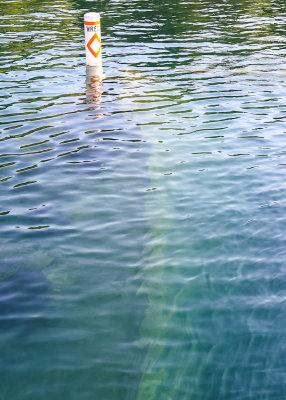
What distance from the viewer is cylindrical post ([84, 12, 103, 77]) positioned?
43.1 ft

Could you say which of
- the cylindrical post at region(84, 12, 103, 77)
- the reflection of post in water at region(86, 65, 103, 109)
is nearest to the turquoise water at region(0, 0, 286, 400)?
the reflection of post in water at region(86, 65, 103, 109)

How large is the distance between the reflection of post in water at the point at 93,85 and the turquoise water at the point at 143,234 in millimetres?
91

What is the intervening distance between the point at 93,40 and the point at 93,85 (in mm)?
1577

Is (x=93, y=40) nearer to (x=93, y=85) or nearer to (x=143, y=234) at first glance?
(x=93, y=85)

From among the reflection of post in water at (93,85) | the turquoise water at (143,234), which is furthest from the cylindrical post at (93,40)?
the turquoise water at (143,234)

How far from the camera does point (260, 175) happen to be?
26.0 feet

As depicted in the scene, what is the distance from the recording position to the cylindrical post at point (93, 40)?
43.1 ft

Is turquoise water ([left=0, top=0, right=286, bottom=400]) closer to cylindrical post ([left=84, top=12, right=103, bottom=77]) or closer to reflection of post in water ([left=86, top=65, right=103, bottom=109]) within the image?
reflection of post in water ([left=86, top=65, right=103, bottom=109])

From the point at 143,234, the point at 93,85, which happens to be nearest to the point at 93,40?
the point at 93,85

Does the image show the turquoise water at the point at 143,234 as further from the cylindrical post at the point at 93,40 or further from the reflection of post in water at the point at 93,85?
the cylindrical post at the point at 93,40

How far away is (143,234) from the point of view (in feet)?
20.9

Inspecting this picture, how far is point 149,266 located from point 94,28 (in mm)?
9454

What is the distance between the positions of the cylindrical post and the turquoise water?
586mm

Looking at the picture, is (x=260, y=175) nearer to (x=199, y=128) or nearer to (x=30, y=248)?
(x=199, y=128)
